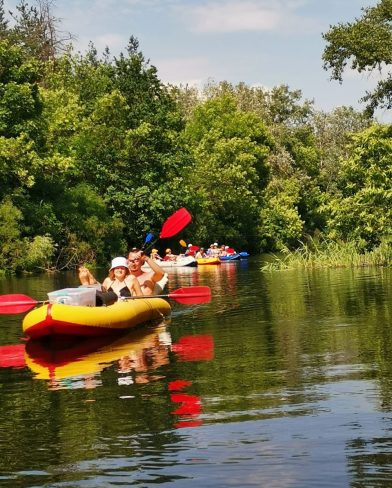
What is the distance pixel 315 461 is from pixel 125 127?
4788 centimetres

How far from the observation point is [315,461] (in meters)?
6.19

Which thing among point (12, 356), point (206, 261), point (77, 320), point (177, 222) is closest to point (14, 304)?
point (77, 320)

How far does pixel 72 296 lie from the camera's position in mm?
13336

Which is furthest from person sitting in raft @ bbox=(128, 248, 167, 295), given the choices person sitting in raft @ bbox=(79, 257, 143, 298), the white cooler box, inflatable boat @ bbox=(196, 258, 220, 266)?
inflatable boat @ bbox=(196, 258, 220, 266)

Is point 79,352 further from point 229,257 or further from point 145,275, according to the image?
point 229,257

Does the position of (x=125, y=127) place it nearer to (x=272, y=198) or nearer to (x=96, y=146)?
(x=96, y=146)

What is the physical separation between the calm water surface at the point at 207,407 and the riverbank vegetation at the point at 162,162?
19.0 meters

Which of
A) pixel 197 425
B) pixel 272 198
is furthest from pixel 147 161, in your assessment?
pixel 197 425

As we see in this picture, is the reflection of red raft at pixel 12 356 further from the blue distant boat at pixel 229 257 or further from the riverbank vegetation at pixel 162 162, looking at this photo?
the blue distant boat at pixel 229 257

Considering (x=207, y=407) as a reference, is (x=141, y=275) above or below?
above

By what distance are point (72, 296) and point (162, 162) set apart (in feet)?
130

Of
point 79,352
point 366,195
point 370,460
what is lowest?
point 370,460

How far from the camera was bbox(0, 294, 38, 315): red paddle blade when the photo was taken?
1543 cm

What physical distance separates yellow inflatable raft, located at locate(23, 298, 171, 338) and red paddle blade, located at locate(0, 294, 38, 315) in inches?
69.1
